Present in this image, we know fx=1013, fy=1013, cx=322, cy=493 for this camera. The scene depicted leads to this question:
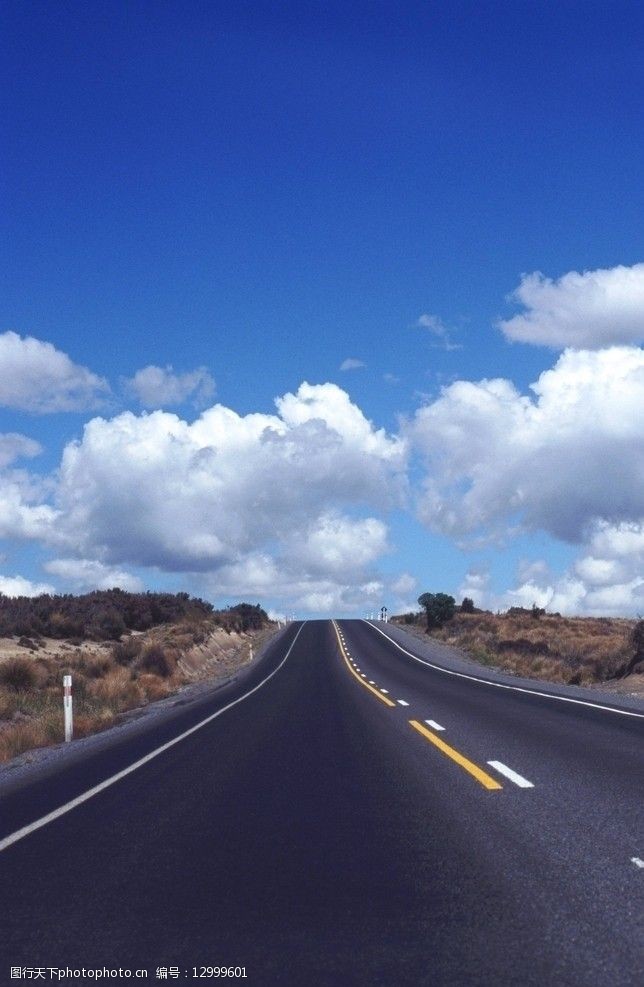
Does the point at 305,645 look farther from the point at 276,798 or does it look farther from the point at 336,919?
the point at 336,919

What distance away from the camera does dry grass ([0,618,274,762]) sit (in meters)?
20.6

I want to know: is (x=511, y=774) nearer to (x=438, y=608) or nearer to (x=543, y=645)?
(x=543, y=645)

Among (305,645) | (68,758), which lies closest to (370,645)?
Result: (305,645)

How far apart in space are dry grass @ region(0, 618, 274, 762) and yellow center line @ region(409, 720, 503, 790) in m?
6.92

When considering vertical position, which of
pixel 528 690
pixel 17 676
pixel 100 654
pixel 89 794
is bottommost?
pixel 528 690

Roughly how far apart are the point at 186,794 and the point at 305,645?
54622 millimetres

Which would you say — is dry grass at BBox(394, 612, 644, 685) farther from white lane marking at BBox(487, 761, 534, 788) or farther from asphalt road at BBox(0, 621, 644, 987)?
white lane marking at BBox(487, 761, 534, 788)

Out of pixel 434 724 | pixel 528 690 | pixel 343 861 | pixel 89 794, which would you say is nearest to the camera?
pixel 343 861

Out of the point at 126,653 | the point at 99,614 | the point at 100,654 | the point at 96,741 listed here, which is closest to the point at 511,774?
the point at 96,741

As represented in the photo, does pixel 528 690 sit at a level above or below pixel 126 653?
below

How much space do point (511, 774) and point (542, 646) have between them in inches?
1695

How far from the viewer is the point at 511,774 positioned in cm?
1117

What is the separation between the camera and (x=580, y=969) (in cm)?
491

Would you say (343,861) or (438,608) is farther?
(438,608)
